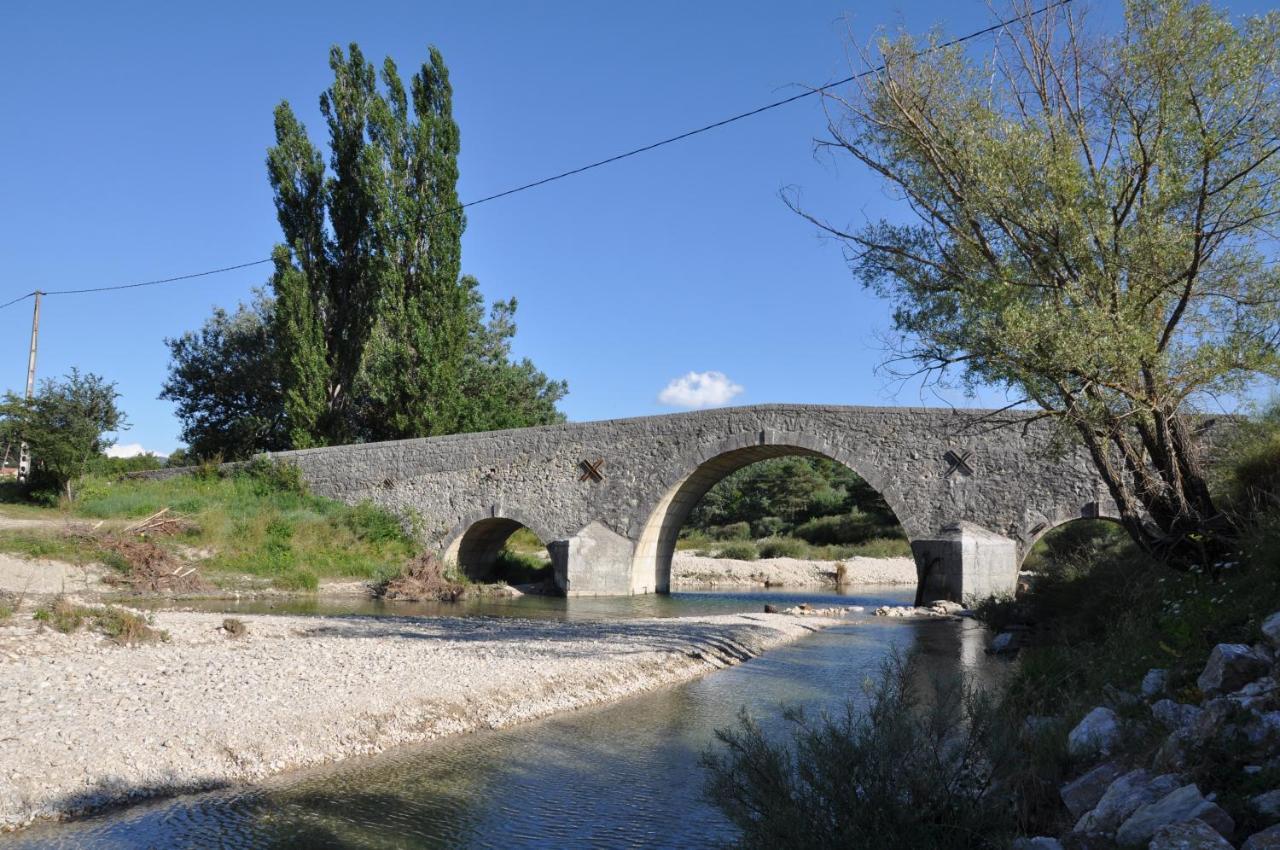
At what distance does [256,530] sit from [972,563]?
1506cm

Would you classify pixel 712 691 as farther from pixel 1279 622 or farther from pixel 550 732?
pixel 1279 622

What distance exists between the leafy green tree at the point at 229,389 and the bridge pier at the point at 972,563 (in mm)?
23669

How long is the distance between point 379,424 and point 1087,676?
2499 centimetres

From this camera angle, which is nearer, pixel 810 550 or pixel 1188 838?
pixel 1188 838

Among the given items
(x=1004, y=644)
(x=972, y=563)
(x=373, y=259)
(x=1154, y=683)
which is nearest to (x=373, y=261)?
(x=373, y=259)

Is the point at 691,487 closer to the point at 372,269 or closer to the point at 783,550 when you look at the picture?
the point at 372,269

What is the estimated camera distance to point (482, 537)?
78.3 ft

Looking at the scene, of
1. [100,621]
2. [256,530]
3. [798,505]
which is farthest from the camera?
[798,505]

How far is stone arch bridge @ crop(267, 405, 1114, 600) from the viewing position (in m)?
16.4

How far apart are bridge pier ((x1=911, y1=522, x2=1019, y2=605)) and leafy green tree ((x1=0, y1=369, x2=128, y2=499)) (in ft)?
→ 68.8

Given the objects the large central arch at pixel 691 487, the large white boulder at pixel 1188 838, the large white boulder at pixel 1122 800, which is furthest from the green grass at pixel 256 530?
the large white boulder at pixel 1188 838

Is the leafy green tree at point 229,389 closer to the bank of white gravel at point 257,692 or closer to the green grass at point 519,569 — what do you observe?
the green grass at point 519,569

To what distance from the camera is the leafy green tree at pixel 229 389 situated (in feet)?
108

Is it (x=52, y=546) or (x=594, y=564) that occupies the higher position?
(x=52, y=546)
